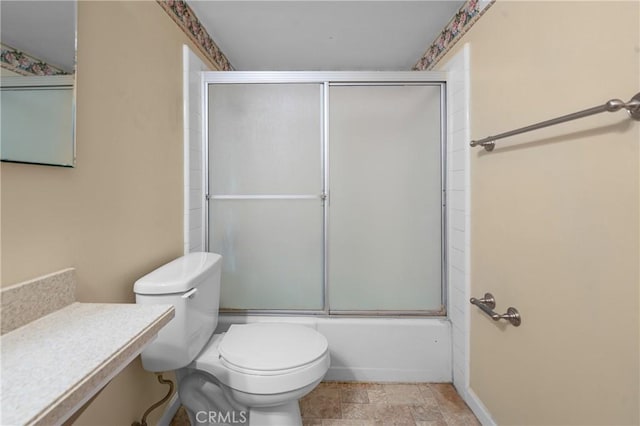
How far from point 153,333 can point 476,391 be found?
1611 mm

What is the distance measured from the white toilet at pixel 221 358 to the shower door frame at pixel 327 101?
57 cm

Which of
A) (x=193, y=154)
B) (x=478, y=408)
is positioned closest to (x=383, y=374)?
(x=478, y=408)

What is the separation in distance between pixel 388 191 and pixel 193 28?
1503mm

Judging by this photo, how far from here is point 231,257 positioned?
6.45 feet

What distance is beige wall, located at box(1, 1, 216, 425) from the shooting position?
857 mm

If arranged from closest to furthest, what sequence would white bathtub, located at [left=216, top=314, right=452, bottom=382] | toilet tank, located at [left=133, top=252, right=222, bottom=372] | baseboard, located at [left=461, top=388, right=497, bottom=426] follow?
1. toilet tank, located at [left=133, top=252, right=222, bottom=372]
2. baseboard, located at [left=461, top=388, right=497, bottom=426]
3. white bathtub, located at [left=216, top=314, right=452, bottom=382]

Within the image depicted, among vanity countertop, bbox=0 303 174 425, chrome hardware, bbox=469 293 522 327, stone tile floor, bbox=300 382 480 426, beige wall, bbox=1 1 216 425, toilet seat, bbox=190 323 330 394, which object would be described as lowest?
stone tile floor, bbox=300 382 480 426

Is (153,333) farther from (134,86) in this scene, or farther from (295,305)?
(295,305)

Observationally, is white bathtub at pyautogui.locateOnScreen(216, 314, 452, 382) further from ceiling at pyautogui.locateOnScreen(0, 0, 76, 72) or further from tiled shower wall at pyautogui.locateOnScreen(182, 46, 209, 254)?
ceiling at pyautogui.locateOnScreen(0, 0, 76, 72)

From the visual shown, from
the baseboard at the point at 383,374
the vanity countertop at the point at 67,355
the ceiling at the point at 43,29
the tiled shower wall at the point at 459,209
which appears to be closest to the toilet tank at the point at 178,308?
the vanity countertop at the point at 67,355

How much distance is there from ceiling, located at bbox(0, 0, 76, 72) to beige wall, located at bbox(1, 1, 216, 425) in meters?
0.08

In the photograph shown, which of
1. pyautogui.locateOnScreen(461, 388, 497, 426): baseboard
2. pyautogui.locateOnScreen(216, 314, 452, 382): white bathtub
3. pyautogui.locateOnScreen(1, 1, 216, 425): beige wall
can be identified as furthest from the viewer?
pyautogui.locateOnScreen(216, 314, 452, 382): white bathtub

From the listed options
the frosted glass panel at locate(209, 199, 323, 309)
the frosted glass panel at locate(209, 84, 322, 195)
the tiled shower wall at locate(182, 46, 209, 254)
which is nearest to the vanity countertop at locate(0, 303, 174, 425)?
the tiled shower wall at locate(182, 46, 209, 254)

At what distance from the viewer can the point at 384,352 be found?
189 centimetres
